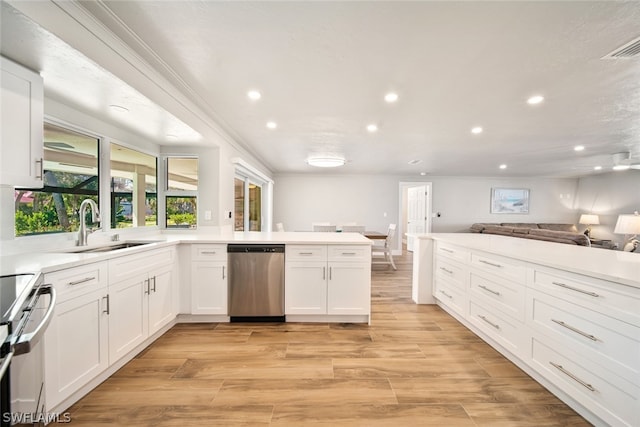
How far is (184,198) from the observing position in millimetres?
3348

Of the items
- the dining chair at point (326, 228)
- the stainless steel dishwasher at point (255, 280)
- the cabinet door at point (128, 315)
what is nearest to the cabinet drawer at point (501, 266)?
the stainless steel dishwasher at point (255, 280)

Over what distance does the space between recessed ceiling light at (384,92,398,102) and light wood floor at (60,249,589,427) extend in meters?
2.28

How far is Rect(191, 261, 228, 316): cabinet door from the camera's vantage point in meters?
2.64

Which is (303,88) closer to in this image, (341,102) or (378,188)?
(341,102)

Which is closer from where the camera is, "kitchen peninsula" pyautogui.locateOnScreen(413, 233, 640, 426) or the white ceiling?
"kitchen peninsula" pyautogui.locateOnScreen(413, 233, 640, 426)

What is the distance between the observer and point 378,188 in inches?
295

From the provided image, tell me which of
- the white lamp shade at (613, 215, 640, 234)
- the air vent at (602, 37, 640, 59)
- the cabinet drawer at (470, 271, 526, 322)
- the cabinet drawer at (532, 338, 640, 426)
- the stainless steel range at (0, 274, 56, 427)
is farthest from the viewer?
the white lamp shade at (613, 215, 640, 234)

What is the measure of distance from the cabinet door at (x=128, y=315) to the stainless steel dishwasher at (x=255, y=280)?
0.77 metres

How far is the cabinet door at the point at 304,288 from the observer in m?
2.67

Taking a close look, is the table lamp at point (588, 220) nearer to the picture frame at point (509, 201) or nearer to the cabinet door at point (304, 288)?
the picture frame at point (509, 201)

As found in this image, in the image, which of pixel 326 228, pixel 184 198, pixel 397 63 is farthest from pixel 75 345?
pixel 326 228

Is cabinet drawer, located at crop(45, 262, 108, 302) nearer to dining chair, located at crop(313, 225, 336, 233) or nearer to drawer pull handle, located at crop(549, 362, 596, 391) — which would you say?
drawer pull handle, located at crop(549, 362, 596, 391)

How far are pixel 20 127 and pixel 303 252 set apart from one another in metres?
2.15

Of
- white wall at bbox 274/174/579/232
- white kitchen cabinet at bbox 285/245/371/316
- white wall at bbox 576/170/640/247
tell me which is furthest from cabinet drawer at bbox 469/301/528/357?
white wall at bbox 576/170/640/247
